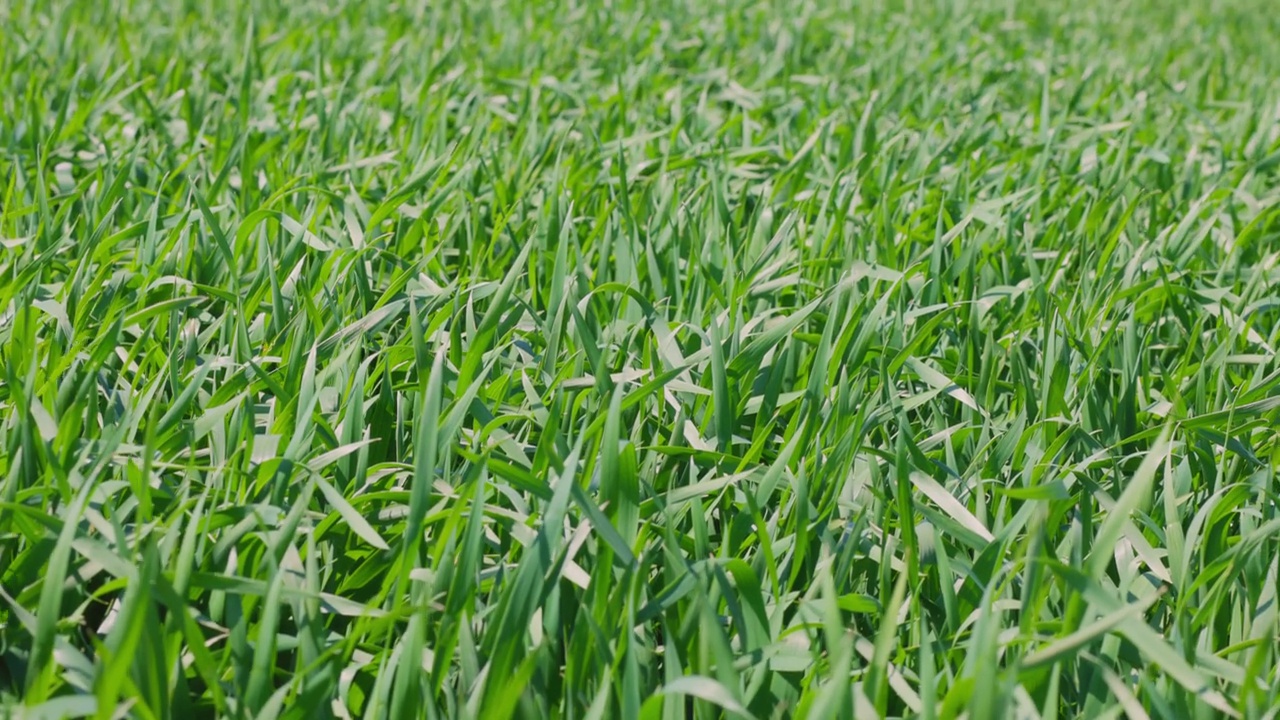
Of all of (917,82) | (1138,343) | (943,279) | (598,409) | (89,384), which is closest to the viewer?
(89,384)

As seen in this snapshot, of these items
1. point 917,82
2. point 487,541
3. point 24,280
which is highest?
point 24,280

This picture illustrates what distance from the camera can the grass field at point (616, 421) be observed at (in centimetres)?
102

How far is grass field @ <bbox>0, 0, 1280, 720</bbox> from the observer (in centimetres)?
102

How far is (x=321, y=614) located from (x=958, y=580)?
664 mm

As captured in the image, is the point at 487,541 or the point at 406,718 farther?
the point at 487,541

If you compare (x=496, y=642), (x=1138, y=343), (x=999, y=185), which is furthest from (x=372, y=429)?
(x=999, y=185)

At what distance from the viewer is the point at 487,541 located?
4.06 ft

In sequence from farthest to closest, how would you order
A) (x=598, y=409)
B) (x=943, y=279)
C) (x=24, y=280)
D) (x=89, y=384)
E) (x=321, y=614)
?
(x=943, y=279), (x=24, y=280), (x=598, y=409), (x=89, y=384), (x=321, y=614)

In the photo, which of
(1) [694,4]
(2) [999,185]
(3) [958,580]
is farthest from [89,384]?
(1) [694,4]

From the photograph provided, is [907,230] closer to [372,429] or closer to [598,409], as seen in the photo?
[598,409]

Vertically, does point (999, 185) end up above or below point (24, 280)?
below

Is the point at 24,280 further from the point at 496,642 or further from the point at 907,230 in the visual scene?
the point at 907,230

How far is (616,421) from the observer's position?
112 centimetres

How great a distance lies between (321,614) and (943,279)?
46.4 inches
